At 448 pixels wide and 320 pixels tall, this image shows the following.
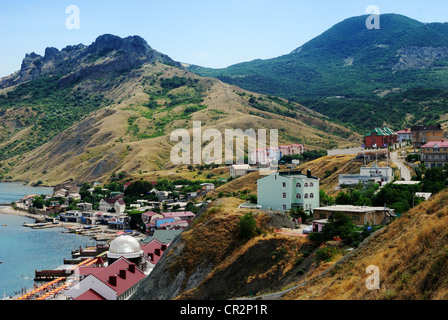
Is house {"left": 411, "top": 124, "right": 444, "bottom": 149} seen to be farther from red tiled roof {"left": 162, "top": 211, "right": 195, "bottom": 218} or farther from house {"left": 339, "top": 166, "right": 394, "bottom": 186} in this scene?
Result: red tiled roof {"left": 162, "top": 211, "right": 195, "bottom": 218}

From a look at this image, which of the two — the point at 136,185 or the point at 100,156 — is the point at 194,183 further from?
the point at 100,156

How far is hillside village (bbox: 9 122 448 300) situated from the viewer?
37.2 meters

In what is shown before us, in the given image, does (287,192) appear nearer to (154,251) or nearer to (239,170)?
(154,251)

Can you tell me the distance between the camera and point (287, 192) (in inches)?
1622

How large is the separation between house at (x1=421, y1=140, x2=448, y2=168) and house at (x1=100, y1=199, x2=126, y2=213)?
5849cm

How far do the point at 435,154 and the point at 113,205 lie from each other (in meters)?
63.4

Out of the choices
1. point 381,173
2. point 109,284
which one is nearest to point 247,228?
point 109,284

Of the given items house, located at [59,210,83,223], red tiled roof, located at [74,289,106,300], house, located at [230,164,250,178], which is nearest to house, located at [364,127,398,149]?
house, located at [230,164,250,178]

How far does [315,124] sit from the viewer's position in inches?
7200

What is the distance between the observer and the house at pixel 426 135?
78688mm

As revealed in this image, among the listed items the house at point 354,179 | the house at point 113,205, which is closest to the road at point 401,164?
the house at point 354,179
